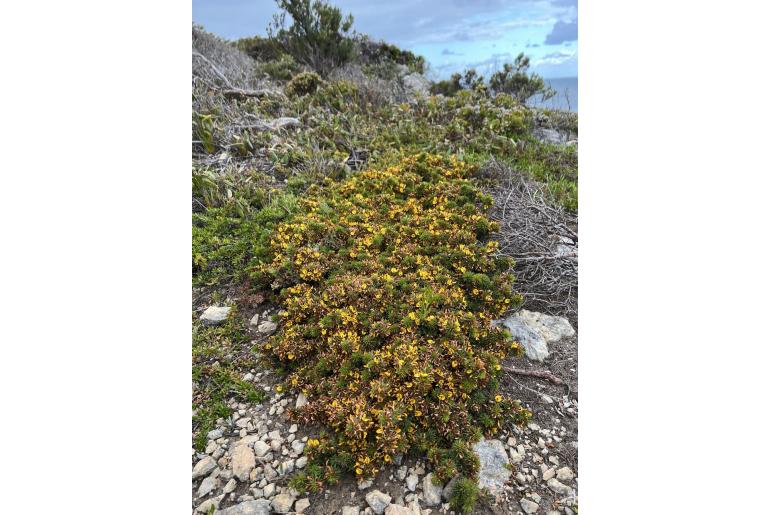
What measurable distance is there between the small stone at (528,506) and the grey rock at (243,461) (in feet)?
4.70

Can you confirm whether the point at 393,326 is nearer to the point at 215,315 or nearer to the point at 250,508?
the point at 250,508

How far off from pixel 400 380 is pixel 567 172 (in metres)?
4.08

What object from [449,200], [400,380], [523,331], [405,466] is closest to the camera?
[405,466]

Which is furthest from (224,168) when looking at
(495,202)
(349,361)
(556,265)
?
(556,265)

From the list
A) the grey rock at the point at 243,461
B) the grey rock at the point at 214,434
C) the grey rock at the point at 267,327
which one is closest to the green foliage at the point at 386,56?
the grey rock at the point at 267,327

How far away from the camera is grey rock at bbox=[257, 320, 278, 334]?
3.48m

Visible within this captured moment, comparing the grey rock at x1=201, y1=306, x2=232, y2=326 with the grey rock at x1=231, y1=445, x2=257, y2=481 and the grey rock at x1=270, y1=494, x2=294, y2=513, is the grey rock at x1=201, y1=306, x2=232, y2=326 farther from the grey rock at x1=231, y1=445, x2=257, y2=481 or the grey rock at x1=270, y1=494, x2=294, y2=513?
the grey rock at x1=270, y1=494, x2=294, y2=513

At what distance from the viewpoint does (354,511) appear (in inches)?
94.1

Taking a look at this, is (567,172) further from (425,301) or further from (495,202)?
(425,301)

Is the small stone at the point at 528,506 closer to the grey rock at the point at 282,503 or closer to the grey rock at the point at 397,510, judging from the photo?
the grey rock at the point at 397,510

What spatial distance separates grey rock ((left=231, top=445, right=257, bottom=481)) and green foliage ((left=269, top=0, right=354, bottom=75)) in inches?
358

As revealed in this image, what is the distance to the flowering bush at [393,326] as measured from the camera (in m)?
2.59

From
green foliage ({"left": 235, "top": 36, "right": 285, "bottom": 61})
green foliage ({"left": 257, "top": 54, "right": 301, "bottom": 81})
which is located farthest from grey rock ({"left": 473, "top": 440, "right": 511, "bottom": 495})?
green foliage ({"left": 235, "top": 36, "right": 285, "bottom": 61})

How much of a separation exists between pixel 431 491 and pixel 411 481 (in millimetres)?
115
